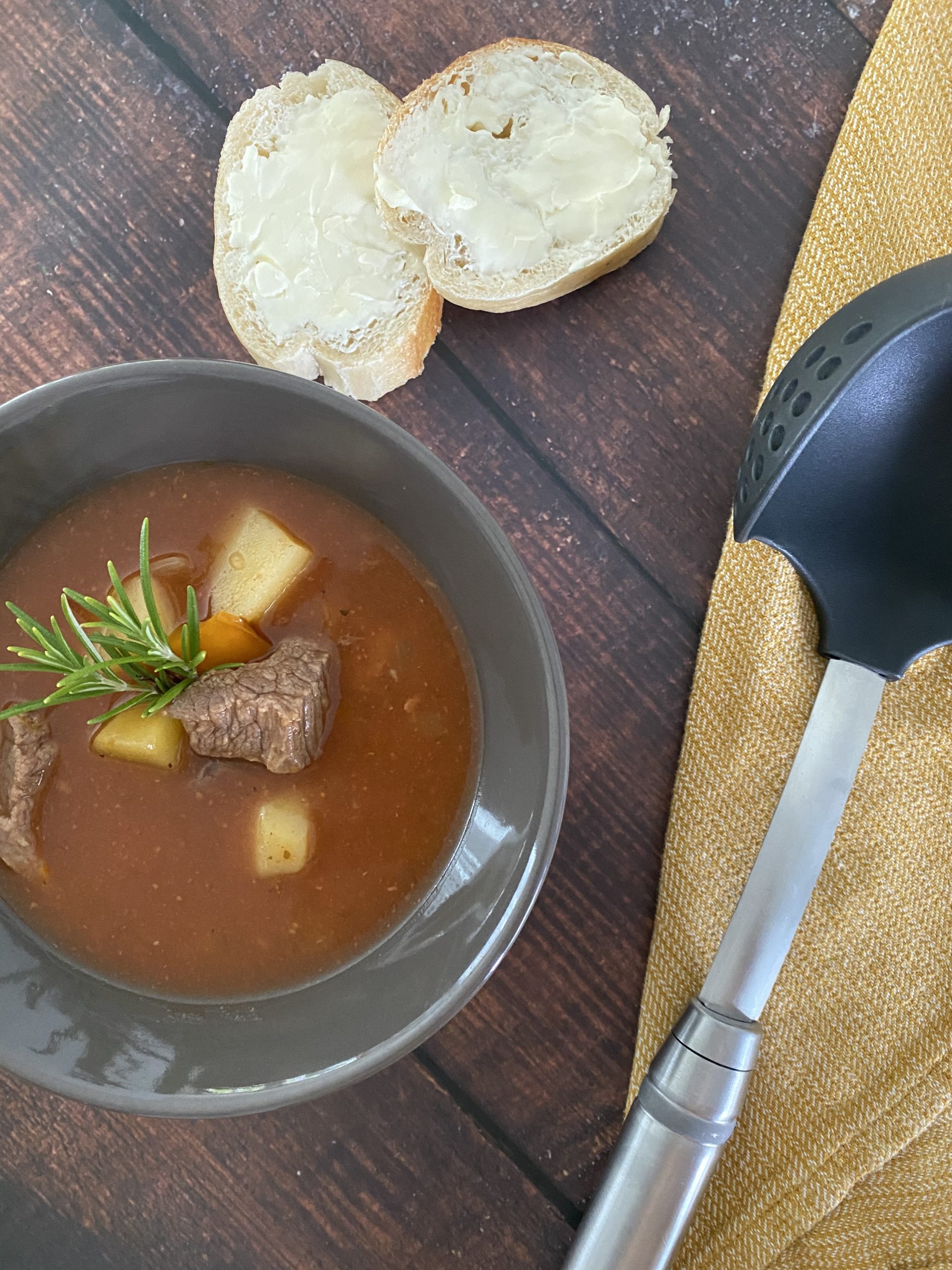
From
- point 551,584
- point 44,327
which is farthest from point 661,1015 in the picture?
point 44,327

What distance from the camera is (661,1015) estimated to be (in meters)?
1.57

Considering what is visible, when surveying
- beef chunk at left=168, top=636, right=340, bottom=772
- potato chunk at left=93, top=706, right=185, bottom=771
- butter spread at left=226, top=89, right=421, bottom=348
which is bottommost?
beef chunk at left=168, top=636, right=340, bottom=772

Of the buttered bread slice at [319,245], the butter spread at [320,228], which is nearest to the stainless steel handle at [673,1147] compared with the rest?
the buttered bread slice at [319,245]

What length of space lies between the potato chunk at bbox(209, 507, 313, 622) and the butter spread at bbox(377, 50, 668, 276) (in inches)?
23.4

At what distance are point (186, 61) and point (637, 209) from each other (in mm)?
784

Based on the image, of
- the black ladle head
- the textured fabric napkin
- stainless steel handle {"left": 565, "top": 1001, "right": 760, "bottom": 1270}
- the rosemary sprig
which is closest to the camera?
the rosemary sprig

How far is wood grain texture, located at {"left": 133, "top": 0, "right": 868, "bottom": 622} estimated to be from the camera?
1.62 metres

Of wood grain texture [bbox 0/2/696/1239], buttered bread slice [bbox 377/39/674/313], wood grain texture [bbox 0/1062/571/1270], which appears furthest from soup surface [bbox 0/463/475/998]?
buttered bread slice [bbox 377/39/674/313]

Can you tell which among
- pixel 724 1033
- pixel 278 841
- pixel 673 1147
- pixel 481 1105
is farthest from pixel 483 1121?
pixel 278 841

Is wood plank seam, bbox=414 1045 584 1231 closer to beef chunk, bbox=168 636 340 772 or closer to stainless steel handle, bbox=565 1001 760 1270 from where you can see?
stainless steel handle, bbox=565 1001 760 1270

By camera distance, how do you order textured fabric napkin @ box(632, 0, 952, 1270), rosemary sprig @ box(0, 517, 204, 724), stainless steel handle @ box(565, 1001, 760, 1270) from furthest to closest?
textured fabric napkin @ box(632, 0, 952, 1270)
stainless steel handle @ box(565, 1001, 760, 1270)
rosemary sprig @ box(0, 517, 204, 724)

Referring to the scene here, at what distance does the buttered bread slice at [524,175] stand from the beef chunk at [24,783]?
0.90m

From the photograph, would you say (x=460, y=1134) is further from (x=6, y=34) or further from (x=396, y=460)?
(x=6, y=34)

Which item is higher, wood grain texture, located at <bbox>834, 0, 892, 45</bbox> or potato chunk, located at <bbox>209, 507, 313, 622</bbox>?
potato chunk, located at <bbox>209, 507, 313, 622</bbox>
